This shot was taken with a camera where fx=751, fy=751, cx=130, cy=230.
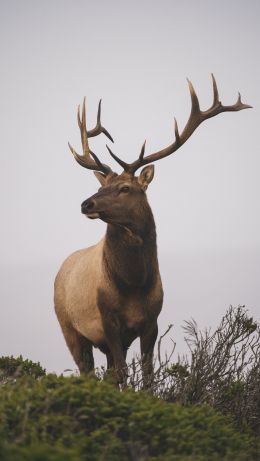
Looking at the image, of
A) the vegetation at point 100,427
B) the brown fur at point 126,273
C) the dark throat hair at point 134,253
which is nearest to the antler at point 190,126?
the brown fur at point 126,273

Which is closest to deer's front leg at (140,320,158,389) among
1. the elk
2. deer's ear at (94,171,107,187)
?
the elk

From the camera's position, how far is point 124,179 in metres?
8.24

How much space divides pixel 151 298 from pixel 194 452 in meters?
3.57

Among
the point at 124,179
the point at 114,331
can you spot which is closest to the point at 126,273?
the point at 114,331

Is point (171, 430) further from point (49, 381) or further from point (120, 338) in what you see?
point (120, 338)

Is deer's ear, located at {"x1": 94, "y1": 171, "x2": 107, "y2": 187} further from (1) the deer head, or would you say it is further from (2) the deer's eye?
(2) the deer's eye

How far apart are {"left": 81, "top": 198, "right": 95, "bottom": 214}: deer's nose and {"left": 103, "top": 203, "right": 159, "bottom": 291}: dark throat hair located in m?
0.43

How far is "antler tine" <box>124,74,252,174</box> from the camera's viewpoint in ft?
27.3

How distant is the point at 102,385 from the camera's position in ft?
16.4

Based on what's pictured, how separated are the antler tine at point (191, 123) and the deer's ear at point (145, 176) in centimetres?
9

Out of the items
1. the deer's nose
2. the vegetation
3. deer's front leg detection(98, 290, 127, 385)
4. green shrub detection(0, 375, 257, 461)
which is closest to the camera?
the vegetation

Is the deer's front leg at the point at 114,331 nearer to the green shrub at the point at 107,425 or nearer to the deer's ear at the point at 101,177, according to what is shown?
the deer's ear at the point at 101,177

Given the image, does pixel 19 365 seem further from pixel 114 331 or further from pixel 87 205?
pixel 87 205

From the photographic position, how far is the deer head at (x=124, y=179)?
7.79m
